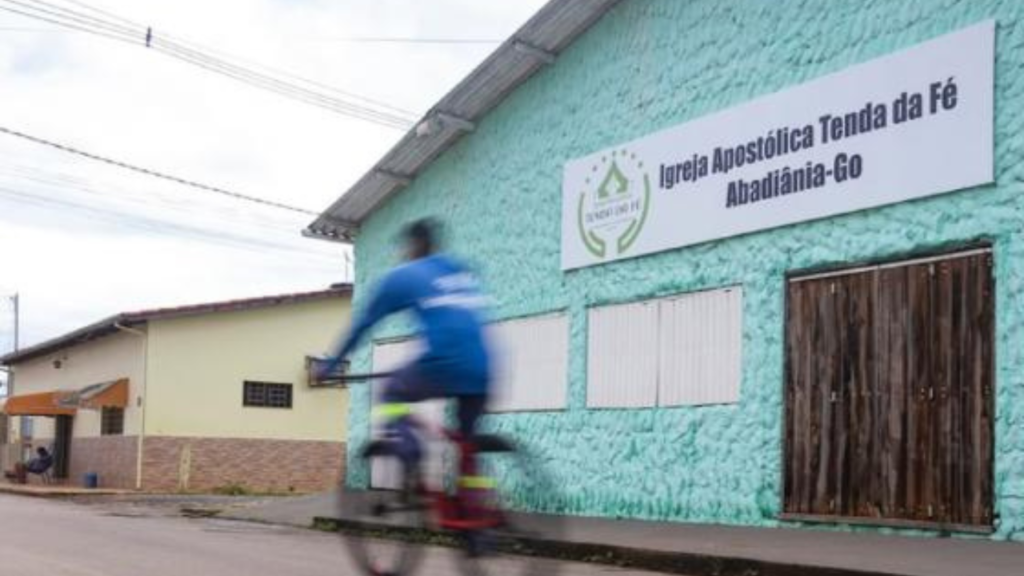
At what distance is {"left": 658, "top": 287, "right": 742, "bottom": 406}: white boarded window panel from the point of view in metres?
14.3

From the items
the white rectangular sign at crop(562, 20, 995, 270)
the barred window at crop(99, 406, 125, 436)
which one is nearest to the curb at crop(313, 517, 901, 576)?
the white rectangular sign at crop(562, 20, 995, 270)

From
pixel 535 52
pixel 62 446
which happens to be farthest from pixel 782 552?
pixel 62 446

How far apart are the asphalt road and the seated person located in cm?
1967

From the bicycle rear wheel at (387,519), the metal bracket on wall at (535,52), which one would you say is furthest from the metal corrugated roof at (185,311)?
the bicycle rear wheel at (387,519)

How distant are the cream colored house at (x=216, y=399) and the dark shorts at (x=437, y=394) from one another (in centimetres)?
2381

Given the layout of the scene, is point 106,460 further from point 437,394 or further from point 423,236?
point 437,394

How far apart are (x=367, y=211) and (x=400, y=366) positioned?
638 inches

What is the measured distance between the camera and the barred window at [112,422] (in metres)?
31.4

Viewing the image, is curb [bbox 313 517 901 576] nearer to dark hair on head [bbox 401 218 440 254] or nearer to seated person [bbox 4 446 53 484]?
dark hair on head [bbox 401 218 440 254]

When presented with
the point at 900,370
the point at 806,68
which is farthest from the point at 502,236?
the point at 900,370

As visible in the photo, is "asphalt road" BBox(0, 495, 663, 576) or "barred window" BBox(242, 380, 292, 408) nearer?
"asphalt road" BBox(0, 495, 663, 576)

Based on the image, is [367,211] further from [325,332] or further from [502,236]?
[325,332]

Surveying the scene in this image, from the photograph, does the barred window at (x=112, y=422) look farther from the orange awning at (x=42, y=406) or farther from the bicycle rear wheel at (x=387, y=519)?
the bicycle rear wheel at (x=387, y=519)

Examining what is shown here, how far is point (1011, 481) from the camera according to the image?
11.0 metres
